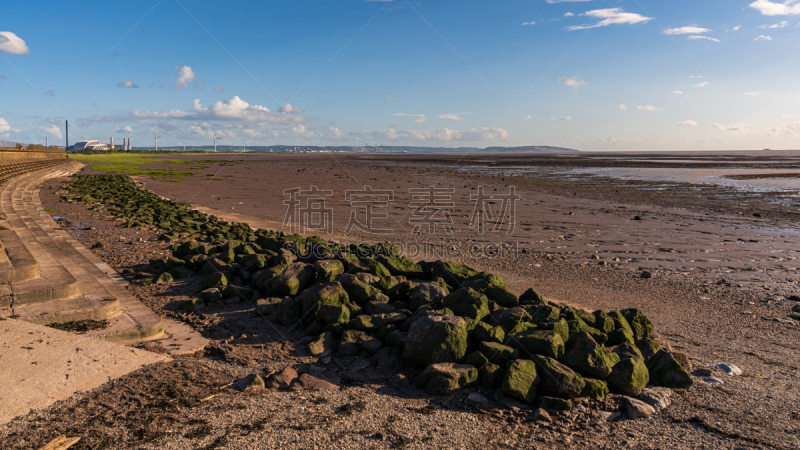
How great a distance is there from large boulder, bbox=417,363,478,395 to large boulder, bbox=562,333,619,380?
929 millimetres

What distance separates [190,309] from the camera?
591 centimetres

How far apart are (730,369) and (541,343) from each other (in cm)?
194

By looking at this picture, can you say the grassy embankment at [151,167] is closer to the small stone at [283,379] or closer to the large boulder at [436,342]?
the small stone at [283,379]

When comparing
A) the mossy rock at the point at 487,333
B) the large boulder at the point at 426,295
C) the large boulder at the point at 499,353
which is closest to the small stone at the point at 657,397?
the large boulder at the point at 499,353

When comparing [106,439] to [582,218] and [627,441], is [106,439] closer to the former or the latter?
[627,441]

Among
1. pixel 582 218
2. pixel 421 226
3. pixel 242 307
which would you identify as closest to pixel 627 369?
pixel 242 307

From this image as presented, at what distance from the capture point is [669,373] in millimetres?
4281

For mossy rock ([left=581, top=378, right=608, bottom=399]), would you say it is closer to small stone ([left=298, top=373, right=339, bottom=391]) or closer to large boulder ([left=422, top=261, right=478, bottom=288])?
small stone ([left=298, top=373, right=339, bottom=391])

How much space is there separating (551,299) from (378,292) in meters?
2.70

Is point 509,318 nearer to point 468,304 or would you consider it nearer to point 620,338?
point 468,304

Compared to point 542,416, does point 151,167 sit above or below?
above

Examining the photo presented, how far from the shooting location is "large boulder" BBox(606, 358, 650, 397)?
406cm

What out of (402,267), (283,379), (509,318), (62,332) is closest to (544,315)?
(509,318)

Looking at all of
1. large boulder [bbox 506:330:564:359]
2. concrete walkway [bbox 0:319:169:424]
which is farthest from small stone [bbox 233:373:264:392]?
large boulder [bbox 506:330:564:359]
